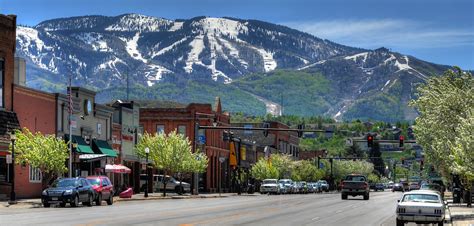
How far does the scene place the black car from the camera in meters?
50.3

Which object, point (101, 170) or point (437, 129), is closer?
point (437, 129)

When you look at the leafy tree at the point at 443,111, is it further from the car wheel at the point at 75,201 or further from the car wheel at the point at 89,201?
the car wheel at the point at 75,201

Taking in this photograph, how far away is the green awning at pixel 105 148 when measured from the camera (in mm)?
79219

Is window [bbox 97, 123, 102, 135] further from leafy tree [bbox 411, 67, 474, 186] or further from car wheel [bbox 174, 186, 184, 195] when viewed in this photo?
leafy tree [bbox 411, 67, 474, 186]

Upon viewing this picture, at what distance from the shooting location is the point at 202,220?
36.5 m

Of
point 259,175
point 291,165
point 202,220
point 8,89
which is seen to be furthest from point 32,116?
point 291,165

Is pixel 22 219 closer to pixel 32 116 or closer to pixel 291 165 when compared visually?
pixel 32 116

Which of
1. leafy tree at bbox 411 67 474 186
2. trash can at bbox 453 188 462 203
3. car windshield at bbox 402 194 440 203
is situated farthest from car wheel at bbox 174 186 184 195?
car windshield at bbox 402 194 440 203

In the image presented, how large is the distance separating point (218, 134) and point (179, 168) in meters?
36.4

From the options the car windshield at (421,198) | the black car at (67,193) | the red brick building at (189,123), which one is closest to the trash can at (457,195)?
the black car at (67,193)

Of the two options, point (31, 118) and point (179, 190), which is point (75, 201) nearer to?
point (31, 118)

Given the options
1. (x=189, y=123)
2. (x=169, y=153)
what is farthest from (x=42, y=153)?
(x=189, y=123)

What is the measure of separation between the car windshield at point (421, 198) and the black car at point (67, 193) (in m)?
20.9

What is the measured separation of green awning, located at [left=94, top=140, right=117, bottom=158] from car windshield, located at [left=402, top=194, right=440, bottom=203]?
44747mm
